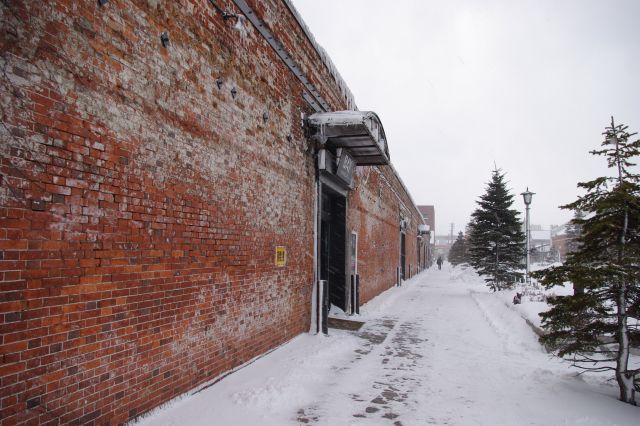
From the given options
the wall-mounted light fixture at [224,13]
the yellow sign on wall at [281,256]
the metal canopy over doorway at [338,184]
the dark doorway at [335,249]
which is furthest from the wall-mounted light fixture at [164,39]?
the dark doorway at [335,249]

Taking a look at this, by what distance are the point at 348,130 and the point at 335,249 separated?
3.73 metres

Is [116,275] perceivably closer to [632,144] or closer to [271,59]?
[271,59]

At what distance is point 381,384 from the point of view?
5.07 metres

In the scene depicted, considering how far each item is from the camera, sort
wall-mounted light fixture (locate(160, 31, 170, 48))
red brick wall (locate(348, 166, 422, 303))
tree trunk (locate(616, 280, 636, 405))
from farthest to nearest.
→ red brick wall (locate(348, 166, 422, 303)) → tree trunk (locate(616, 280, 636, 405)) → wall-mounted light fixture (locate(160, 31, 170, 48))

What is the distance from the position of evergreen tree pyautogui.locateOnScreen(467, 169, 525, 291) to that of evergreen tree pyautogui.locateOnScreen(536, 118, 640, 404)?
43.0 feet

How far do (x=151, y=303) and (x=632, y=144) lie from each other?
18.5 feet

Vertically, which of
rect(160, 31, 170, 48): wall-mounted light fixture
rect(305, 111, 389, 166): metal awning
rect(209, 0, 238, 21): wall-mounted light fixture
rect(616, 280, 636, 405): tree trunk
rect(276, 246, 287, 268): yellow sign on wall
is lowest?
rect(616, 280, 636, 405): tree trunk

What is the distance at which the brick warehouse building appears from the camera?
2.58 metres

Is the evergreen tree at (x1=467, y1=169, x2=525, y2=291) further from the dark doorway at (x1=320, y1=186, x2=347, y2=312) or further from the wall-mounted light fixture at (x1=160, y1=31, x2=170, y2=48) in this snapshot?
the wall-mounted light fixture at (x1=160, y1=31, x2=170, y2=48)

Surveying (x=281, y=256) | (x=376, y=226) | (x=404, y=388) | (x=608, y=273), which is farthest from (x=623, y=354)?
(x=376, y=226)

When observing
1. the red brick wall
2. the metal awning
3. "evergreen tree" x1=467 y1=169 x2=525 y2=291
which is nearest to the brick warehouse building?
the metal awning

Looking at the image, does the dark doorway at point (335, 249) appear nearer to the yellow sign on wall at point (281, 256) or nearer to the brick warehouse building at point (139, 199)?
the brick warehouse building at point (139, 199)

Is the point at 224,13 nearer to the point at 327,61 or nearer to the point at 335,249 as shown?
the point at 327,61

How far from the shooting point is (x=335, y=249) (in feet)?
34.5
